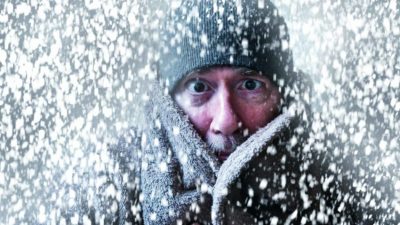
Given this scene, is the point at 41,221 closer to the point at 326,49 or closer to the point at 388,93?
the point at 388,93

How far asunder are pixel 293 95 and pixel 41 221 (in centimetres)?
40

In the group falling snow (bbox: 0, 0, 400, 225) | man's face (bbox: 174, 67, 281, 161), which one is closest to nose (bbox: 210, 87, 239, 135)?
man's face (bbox: 174, 67, 281, 161)

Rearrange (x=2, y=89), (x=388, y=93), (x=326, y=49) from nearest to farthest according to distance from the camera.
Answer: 1. (x=2, y=89)
2. (x=388, y=93)
3. (x=326, y=49)

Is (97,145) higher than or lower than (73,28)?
lower

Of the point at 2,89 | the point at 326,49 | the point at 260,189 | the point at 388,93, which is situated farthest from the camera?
the point at 326,49

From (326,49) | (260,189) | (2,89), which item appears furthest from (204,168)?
(326,49)

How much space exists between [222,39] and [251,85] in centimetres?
8

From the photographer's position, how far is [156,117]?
98 centimetres

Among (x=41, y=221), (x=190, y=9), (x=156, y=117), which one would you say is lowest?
(x=41, y=221)

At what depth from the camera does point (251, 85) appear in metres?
0.99

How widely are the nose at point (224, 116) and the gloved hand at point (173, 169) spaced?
0.10ft

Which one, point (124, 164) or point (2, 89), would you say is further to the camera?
point (2, 89)

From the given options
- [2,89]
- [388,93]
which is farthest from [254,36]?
[388,93]

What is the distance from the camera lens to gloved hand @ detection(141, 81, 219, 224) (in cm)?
92
